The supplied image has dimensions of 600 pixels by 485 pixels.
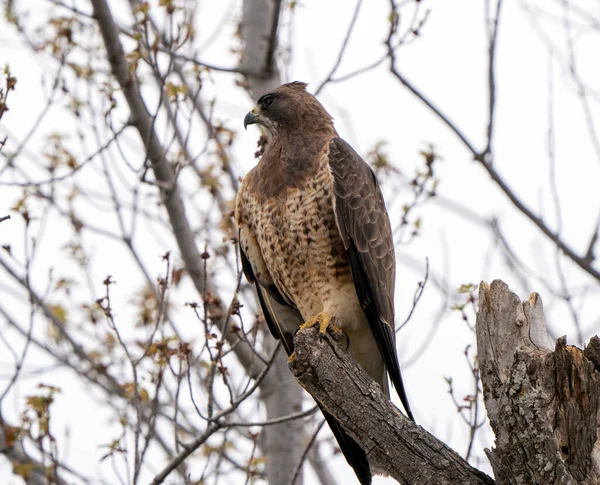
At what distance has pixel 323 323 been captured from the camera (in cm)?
486

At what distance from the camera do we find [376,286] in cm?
506

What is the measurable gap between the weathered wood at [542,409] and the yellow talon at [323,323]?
4.49ft

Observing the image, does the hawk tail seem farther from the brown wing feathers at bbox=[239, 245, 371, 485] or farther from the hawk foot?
the hawk foot

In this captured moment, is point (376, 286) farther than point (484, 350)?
Yes

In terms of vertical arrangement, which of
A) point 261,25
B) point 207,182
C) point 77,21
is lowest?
point 207,182

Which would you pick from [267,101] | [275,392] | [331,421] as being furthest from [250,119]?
[331,421]

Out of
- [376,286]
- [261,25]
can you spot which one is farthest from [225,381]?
[261,25]

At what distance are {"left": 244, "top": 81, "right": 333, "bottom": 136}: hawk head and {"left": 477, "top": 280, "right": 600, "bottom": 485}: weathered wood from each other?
2.46 meters

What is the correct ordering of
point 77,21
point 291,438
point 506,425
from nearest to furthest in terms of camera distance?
point 506,425, point 291,438, point 77,21

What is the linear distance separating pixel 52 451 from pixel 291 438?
190 cm

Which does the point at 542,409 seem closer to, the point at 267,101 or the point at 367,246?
the point at 367,246

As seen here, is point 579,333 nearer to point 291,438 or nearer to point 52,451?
point 291,438

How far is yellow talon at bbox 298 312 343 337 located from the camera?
483cm

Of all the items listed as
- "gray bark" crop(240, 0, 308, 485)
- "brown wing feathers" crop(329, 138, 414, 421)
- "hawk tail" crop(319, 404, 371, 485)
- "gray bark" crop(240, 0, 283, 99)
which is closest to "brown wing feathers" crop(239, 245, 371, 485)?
"hawk tail" crop(319, 404, 371, 485)
